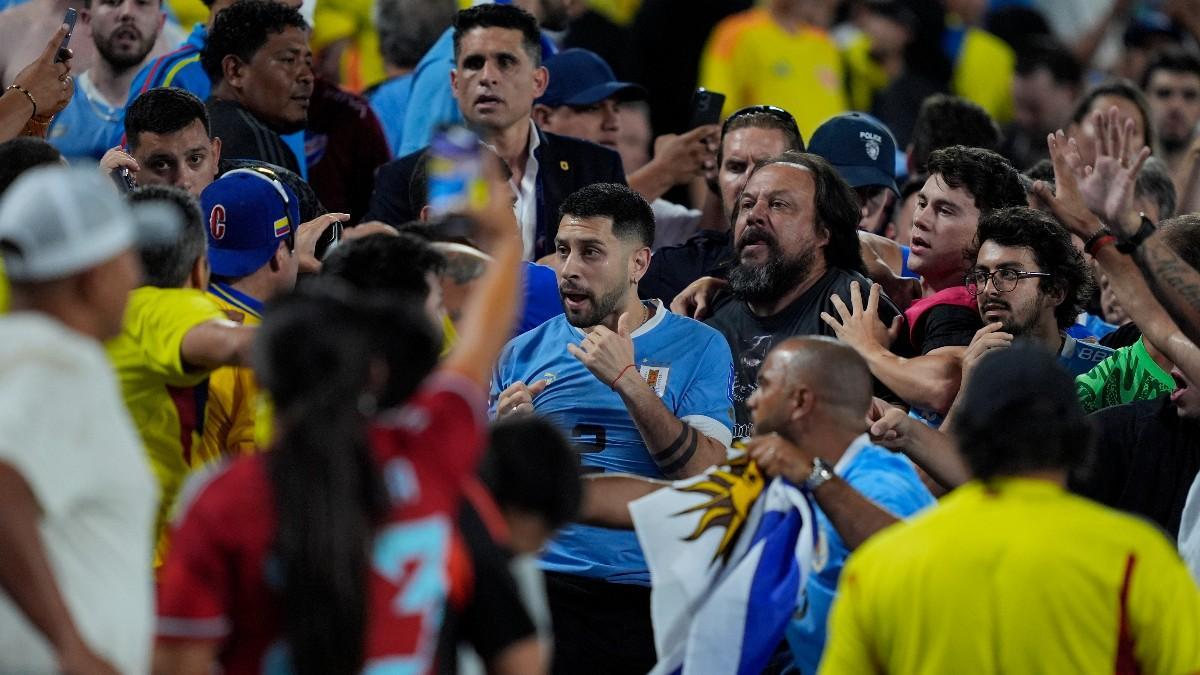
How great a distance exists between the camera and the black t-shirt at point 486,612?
3.50 metres

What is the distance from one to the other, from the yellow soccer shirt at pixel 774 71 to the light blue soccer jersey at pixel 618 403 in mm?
4865

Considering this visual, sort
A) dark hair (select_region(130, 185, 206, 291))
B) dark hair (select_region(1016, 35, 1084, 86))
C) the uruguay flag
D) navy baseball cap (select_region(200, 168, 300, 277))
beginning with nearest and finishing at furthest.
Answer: dark hair (select_region(130, 185, 206, 291))
the uruguay flag
navy baseball cap (select_region(200, 168, 300, 277))
dark hair (select_region(1016, 35, 1084, 86))

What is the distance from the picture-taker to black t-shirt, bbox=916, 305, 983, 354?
6.45m

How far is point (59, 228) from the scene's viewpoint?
3.43m

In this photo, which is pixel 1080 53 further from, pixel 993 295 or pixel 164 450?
pixel 164 450

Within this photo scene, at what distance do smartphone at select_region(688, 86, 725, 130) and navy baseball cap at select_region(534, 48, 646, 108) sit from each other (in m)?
0.52

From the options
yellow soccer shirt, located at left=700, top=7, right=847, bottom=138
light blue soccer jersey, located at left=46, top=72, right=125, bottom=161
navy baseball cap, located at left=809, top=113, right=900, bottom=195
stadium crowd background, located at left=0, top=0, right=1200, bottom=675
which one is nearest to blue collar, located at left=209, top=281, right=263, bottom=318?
stadium crowd background, located at left=0, top=0, right=1200, bottom=675

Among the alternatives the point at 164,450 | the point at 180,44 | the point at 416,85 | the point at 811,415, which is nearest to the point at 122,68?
the point at 180,44

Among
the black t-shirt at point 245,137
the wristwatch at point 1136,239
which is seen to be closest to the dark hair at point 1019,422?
the wristwatch at point 1136,239

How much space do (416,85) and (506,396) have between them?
3228 millimetres

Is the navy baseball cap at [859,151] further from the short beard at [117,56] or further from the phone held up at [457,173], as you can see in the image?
the phone held up at [457,173]

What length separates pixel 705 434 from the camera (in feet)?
20.1

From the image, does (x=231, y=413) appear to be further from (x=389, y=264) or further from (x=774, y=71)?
(x=774, y=71)

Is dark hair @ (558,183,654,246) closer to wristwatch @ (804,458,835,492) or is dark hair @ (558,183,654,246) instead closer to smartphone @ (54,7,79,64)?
smartphone @ (54,7,79,64)
